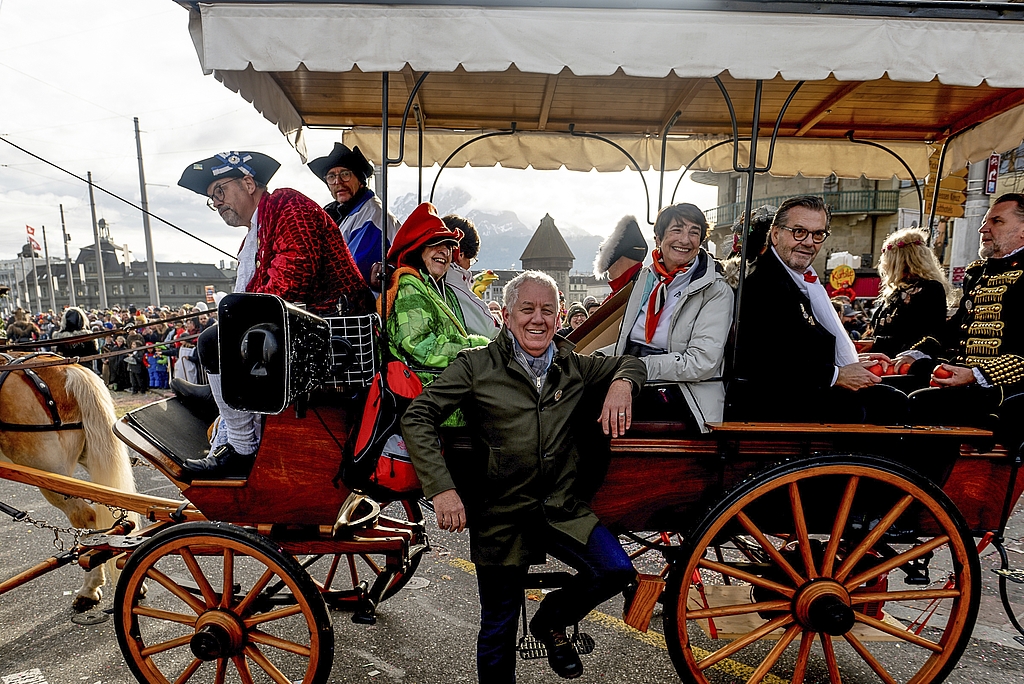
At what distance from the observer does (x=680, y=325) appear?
95.7 inches

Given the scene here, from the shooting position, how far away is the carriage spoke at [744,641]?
215 cm

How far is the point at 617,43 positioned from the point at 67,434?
12.3 ft

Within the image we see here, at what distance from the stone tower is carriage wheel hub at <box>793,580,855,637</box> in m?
16.6

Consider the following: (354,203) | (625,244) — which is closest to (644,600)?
(625,244)

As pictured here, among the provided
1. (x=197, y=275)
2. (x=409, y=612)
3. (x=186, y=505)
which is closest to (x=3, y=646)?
(x=186, y=505)

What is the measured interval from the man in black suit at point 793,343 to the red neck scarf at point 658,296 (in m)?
0.30

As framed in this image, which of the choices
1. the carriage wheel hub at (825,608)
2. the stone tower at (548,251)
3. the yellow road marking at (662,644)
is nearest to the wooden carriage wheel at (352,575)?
the yellow road marking at (662,644)

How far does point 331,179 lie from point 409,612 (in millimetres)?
2488

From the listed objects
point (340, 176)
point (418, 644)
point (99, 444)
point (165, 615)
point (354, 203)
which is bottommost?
point (418, 644)

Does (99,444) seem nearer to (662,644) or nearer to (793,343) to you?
(662,644)

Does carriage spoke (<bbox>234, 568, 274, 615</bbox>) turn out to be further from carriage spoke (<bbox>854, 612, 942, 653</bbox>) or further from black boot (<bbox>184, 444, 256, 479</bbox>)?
carriage spoke (<bbox>854, 612, 942, 653</bbox>)

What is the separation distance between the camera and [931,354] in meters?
3.35

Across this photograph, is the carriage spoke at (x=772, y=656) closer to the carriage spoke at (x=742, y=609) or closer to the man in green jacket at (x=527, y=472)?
the carriage spoke at (x=742, y=609)

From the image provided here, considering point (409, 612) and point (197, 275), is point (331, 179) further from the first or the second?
point (197, 275)
